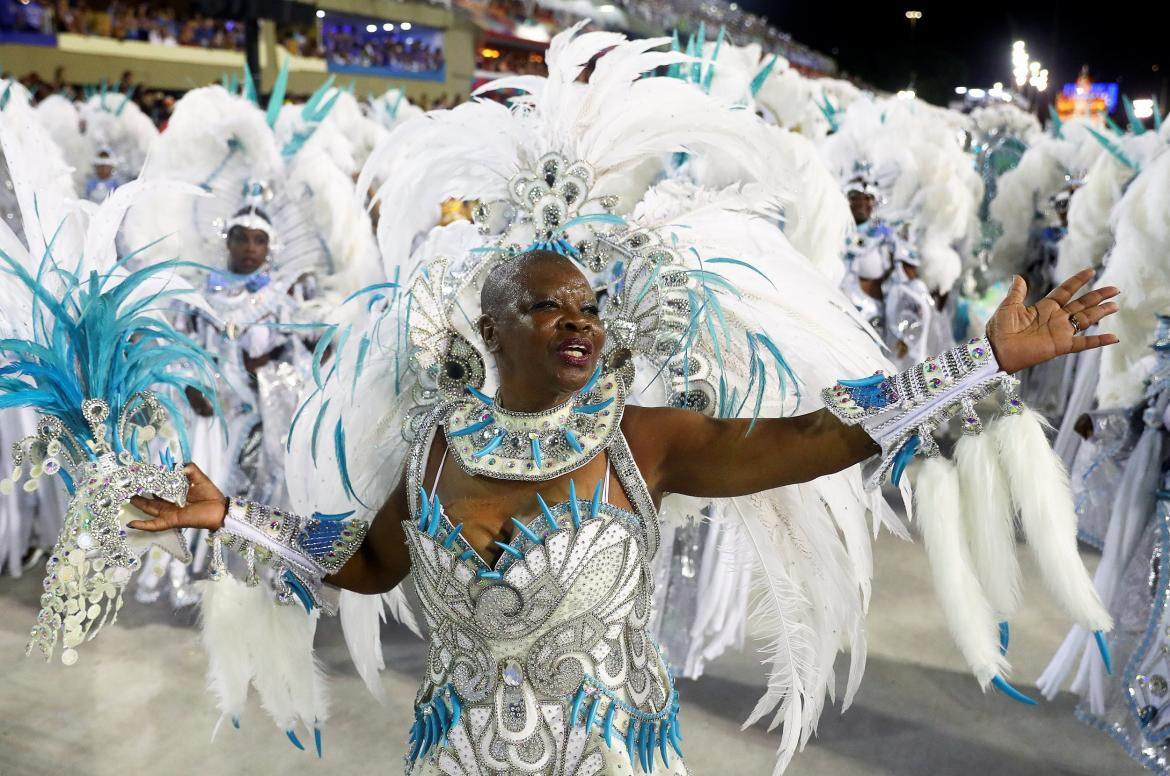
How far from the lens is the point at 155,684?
425 cm

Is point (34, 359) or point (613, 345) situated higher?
point (613, 345)

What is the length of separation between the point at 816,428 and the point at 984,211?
9.85 meters

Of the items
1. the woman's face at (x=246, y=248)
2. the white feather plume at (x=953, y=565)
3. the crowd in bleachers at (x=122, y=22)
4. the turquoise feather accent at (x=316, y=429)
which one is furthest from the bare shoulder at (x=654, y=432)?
the crowd in bleachers at (x=122, y=22)

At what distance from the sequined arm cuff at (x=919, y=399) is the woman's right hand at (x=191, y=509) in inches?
43.5

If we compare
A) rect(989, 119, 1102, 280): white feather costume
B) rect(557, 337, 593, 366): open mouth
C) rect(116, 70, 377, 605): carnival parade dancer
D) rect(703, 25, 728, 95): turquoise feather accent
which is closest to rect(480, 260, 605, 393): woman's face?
rect(557, 337, 593, 366): open mouth

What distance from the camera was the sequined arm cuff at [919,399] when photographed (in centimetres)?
175

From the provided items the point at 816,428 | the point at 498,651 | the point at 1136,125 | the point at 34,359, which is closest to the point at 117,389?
the point at 34,359

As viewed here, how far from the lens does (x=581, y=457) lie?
1.91 metres

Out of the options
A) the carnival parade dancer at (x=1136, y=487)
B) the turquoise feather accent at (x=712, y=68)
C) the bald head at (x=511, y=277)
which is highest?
the turquoise feather accent at (x=712, y=68)

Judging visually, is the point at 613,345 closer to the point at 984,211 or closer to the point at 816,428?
the point at 816,428

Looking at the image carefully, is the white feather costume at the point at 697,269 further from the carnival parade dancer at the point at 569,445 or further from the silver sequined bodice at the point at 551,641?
the silver sequined bodice at the point at 551,641

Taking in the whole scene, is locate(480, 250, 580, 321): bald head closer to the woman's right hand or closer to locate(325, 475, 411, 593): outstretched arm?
locate(325, 475, 411, 593): outstretched arm

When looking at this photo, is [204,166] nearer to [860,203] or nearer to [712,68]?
[712,68]

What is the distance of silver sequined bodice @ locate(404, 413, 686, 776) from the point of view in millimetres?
1870
